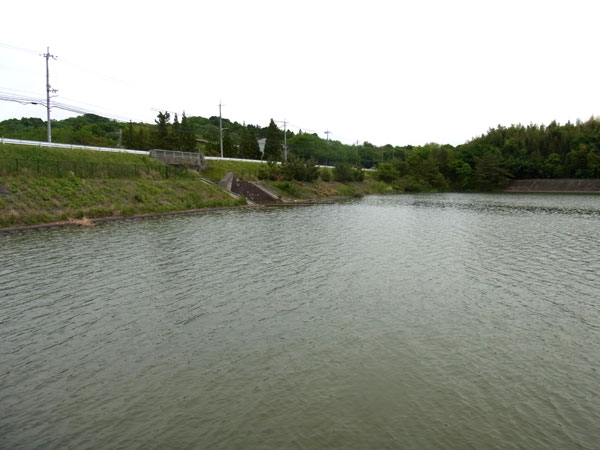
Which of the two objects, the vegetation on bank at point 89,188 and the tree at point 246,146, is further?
the tree at point 246,146

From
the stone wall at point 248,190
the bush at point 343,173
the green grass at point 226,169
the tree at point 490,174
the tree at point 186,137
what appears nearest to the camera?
the stone wall at point 248,190

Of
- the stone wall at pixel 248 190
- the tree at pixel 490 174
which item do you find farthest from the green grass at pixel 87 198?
the tree at pixel 490 174

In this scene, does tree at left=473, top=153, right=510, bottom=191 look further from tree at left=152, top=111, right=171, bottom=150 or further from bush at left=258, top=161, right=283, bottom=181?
tree at left=152, top=111, right=171, bottom=150

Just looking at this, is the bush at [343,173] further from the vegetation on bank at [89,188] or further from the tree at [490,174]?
the vegetation on bank at [89,188]

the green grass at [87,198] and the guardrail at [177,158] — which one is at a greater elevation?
the guardrail at [177,158]

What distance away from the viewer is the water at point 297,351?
7.24m

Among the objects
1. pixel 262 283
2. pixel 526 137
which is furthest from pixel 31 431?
pixel 526 137

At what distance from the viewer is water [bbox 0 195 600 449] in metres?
7.24

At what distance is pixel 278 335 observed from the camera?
445 inches

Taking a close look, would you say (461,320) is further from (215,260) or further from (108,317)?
(215,260)

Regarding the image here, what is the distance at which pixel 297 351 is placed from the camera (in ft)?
33.8

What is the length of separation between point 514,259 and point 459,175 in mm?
98584

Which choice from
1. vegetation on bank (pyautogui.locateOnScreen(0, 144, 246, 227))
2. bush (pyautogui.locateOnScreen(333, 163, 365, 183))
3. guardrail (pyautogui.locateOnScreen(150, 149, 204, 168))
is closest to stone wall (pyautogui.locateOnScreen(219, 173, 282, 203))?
vegetation on bank (pyautogui.locateOnScreen(0, 144, 246, 227))

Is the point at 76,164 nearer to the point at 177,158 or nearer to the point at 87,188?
the point at 87,188
